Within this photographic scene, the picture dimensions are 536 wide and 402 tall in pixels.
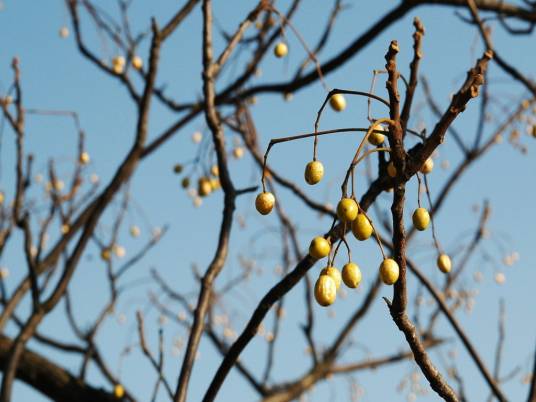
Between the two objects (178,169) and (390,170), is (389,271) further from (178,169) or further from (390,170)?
(178,169)

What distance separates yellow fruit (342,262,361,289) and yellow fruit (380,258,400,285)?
148 millimetres

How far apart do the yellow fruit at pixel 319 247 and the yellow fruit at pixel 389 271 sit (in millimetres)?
156

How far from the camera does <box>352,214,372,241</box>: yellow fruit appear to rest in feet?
4.92

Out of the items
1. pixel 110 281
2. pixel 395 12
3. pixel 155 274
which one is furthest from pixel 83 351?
pixel 395 12

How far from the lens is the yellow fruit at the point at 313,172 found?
1.67 m

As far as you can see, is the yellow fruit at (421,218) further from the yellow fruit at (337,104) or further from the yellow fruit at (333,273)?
the yellow fruit at (337,104)

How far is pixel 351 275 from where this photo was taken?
164 centimetres

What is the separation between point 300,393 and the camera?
484cm

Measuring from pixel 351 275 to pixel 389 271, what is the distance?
0.64 feet

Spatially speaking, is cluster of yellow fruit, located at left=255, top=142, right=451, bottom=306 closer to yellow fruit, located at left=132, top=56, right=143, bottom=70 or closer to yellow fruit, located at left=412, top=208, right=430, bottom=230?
yellow fruit, located at left=412, top=208, right=430, bottom=230

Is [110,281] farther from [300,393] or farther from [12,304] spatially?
[300,393]

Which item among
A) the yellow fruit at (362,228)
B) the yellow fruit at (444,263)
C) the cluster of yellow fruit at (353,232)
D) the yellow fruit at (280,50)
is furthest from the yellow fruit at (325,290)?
the yellow fruit at (280,50)

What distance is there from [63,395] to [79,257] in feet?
2.77

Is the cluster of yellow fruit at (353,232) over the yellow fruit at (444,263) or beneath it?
beneath
